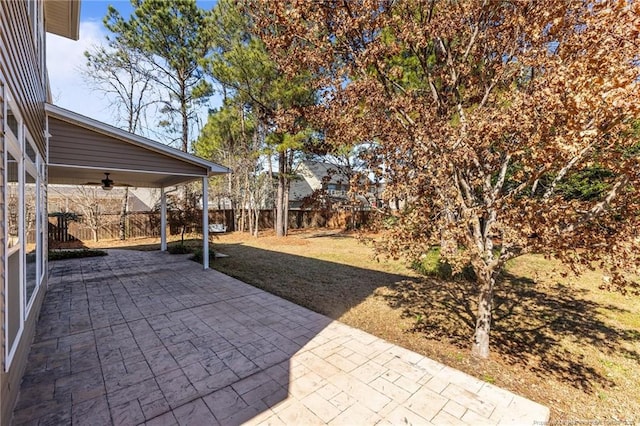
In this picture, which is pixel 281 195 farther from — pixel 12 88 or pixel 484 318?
pixel 12 88

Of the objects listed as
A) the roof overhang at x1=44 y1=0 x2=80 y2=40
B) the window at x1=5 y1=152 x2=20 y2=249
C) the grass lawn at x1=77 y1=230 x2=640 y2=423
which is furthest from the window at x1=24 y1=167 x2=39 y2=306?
the roof overhang at x1=44 y1=0 x2=80 y2=40

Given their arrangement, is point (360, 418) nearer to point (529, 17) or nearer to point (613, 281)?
point (613, 281)

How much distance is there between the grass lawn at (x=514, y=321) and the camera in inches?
122

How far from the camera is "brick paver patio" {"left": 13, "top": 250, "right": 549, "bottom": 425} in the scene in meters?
2.45

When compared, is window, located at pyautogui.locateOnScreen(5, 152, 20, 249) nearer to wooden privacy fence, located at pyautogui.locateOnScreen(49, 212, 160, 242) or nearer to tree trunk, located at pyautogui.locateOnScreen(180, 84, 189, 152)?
wooden privacy fence, located at pyautogui.locateOnScreen(49, 212, 160, 242)

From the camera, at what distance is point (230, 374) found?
118 inches

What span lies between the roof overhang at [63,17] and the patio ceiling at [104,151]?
231 centimetres

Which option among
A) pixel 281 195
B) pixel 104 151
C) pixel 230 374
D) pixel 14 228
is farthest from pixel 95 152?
pixel 281 195

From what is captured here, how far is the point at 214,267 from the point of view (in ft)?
26.7

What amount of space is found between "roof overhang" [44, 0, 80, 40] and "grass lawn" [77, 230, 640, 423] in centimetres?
653

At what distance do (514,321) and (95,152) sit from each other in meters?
8.73

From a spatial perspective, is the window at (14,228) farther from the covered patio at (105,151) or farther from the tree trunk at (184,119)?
the tree trunk at (184,119)

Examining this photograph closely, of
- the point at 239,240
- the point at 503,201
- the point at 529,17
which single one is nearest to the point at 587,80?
the point at 503,201

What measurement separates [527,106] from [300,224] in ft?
60.9
